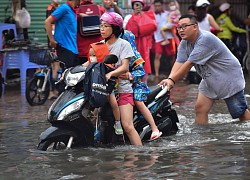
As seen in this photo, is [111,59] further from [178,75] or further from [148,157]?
[178,75]

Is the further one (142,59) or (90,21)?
(90,21)

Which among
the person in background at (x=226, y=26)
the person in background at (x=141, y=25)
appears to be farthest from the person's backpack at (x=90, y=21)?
the person in background at (x=226, y=26)

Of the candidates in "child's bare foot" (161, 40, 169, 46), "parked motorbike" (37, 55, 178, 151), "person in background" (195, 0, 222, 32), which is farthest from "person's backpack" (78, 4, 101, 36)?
"child's bare foot" (161, 40, 169, 46)

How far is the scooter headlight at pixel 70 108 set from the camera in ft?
24.7

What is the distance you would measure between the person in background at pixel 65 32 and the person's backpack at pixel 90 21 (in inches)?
5.2

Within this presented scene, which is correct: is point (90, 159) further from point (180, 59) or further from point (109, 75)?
point (180, 59)

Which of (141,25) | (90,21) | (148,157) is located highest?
(90,21)

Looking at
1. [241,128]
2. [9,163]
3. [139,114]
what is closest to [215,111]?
[241,128]

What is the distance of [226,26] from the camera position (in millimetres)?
18938

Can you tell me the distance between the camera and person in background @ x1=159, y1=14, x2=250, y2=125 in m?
8.80

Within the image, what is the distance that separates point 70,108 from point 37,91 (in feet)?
17.6

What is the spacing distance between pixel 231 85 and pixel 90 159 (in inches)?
104

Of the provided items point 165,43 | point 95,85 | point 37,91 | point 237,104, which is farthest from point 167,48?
point 95,85

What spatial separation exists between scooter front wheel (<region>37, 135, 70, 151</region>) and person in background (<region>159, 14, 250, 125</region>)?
1589mm
